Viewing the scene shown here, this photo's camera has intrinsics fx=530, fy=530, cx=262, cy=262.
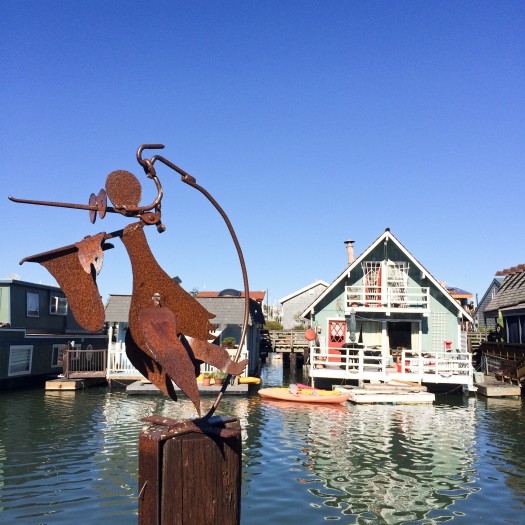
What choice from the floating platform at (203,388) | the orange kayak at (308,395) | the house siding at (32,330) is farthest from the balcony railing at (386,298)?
the house siding at (32,330)

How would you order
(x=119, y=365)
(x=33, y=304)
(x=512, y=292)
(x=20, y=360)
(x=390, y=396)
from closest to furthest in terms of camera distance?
(x=390, y=396)
(x=20, y=360)
(x=119, y=365)
(x=33, y=304)
(x=512, y=292)

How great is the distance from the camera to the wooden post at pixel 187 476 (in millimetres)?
4035

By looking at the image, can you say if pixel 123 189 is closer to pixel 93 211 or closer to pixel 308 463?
pixel 93 211

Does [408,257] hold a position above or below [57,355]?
above

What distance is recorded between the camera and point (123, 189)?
5070 mm

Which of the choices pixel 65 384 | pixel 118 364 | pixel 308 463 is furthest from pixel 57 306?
pixel 308 463

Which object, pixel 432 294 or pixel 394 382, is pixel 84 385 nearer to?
pixel 394 382

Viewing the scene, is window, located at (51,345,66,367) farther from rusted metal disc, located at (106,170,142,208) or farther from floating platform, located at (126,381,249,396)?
rusted metal disc, located at (106,170,142,208)

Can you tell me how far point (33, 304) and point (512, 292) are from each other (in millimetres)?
29022

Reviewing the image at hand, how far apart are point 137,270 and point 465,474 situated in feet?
32.9

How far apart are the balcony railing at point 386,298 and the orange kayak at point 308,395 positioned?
21.8 feet

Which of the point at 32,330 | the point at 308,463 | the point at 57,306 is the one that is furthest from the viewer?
the point at 57,306

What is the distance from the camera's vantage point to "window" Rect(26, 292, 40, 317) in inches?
1178

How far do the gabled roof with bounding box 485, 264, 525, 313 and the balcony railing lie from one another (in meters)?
6.11
